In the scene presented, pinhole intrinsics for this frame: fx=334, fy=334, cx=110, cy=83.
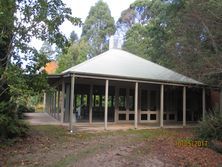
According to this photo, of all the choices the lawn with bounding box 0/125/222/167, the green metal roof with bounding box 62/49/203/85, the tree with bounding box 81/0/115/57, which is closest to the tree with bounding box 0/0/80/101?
the lawn with bounding box 0/125/222/167

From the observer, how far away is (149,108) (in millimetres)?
22297

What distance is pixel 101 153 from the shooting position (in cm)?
1005

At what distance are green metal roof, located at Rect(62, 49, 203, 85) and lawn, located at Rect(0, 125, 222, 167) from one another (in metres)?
5.04

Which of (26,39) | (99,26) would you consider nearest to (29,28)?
(26,39)

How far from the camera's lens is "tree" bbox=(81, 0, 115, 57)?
2104 inches

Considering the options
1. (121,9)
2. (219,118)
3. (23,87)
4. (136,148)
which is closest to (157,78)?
(219,118)

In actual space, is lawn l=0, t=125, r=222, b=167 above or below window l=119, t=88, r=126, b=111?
below

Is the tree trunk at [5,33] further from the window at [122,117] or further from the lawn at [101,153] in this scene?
the window at [122,117]

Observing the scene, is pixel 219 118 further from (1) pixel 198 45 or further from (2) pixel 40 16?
(2) pixel 40 16

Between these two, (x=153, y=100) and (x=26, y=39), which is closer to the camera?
(x=26, y=39)

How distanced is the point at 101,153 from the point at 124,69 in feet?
35.1

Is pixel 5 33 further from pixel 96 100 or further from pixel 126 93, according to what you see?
pixel 96 100

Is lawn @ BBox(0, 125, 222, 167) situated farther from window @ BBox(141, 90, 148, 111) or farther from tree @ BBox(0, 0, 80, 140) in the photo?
window @ BBox(141, 90, 148, 111)

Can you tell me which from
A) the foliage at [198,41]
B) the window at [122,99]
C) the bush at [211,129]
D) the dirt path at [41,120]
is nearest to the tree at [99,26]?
the dirt path at [41,120]
